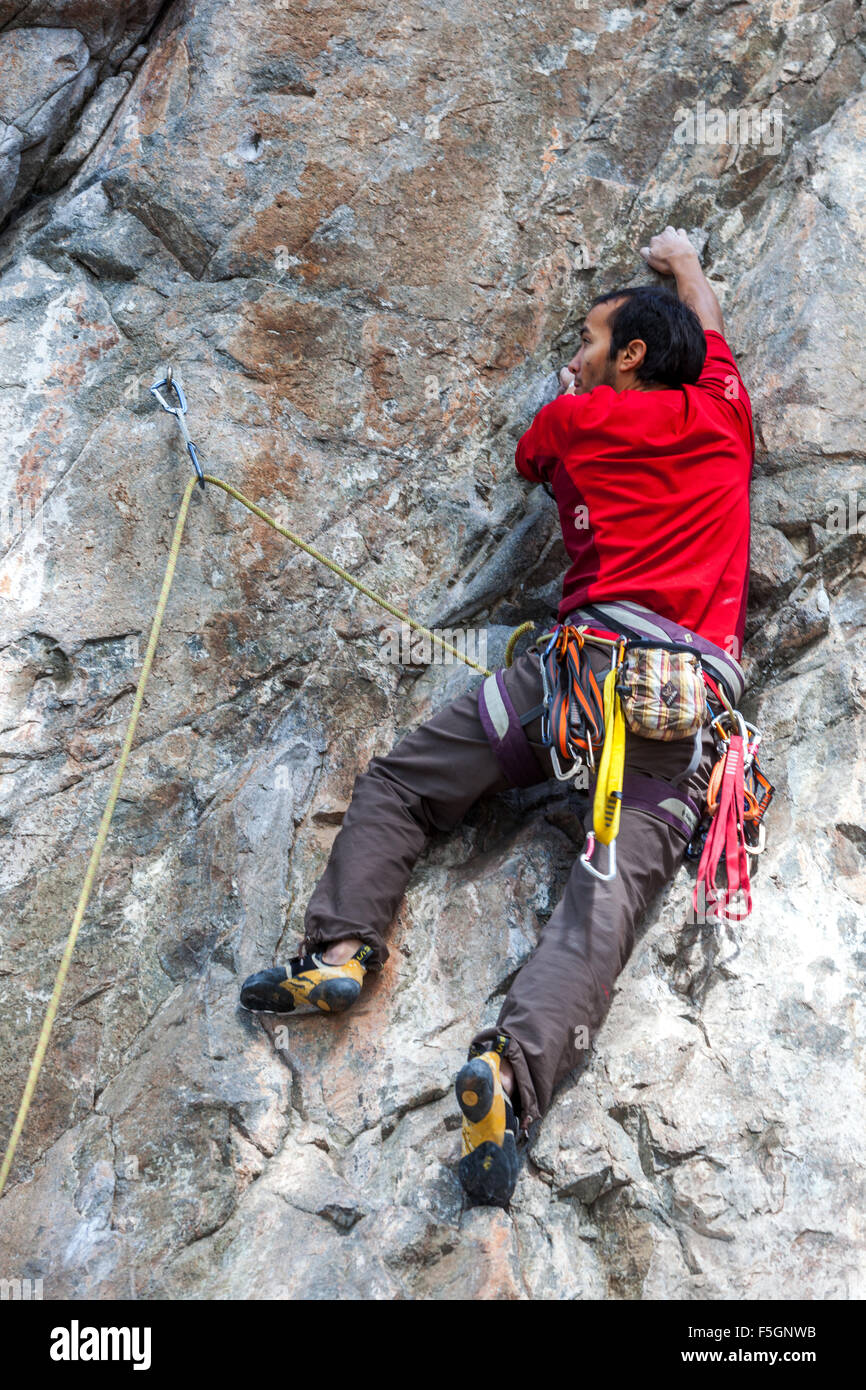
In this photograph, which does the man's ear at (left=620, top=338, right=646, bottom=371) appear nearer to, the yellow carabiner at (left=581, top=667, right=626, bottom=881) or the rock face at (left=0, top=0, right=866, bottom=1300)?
the rock face at (left=0, top=0, right=866, bottom=1300)

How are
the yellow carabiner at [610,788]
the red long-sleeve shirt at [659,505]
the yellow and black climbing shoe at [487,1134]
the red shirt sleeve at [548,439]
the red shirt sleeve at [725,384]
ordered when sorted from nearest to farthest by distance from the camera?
1. the yellow and black climbing shoe at [487,1134]
2. the yellow carabiner at [610,788]
3. the red long-sleeve shirt at [659,505]
4. the red shirt sleeve at [548,439]
5. the red shirt sleeve at [725,384]

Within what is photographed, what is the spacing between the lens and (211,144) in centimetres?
425

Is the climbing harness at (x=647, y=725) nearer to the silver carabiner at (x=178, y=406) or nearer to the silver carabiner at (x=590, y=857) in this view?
the silver carabiner at (x=590, y=857)

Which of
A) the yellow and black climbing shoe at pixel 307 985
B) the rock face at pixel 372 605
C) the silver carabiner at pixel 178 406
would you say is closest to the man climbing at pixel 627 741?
the yellow and black climbing shoe at pixel 307 985

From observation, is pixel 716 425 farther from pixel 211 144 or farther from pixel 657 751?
pixel 211 144

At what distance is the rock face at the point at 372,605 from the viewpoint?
9.39 feet

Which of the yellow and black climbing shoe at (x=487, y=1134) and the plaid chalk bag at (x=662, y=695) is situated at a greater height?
the plaid chalk bag at (x=662, y=695)

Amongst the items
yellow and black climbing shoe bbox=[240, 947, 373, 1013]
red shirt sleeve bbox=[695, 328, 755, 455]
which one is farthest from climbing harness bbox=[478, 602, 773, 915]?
red shirt sleeve bbox=[695, 328, 755, 455]

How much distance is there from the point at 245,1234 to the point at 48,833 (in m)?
1.33

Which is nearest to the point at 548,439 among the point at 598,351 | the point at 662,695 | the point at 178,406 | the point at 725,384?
the point at 598,351

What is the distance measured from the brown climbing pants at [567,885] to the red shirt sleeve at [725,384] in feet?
3.41

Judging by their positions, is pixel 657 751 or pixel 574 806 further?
pixel 574 806

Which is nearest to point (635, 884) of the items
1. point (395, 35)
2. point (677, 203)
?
point (677, 203)

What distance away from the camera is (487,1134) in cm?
272
